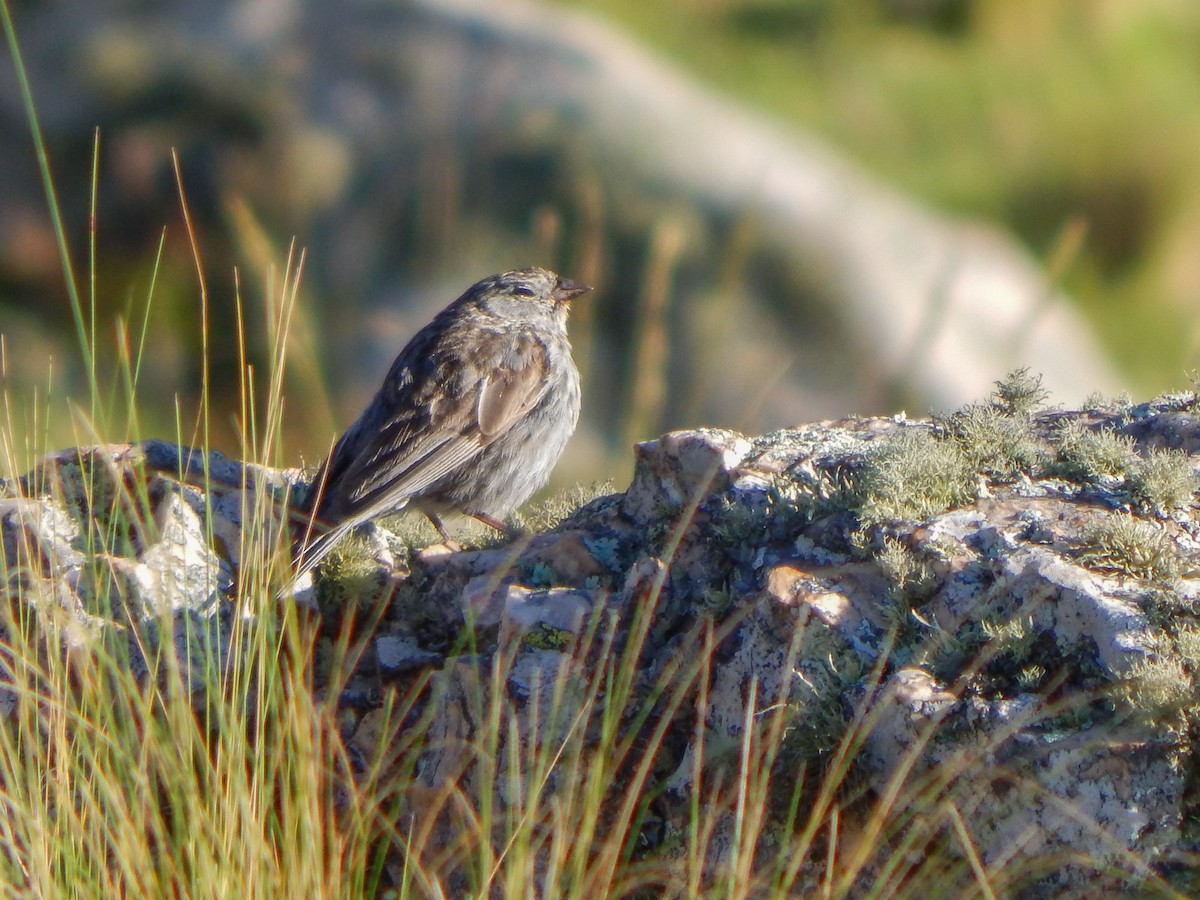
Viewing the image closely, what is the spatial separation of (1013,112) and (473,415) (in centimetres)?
923

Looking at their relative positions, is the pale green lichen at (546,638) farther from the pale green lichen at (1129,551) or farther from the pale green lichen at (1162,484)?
the pale green lichen at (1162,484)

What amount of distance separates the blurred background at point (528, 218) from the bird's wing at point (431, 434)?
2.13 m

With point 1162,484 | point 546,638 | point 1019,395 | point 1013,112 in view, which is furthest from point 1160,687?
point 1013,112

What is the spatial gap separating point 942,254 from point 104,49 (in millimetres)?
6528

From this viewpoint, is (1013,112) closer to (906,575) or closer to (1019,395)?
(1019,395)

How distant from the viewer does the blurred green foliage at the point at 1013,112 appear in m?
12.7

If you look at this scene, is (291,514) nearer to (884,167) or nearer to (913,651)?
(913,651)

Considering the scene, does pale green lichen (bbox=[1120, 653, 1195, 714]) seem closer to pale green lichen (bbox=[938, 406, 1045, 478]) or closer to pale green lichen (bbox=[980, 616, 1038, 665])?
pale green lichen (bbox=[980, 616, 1038, 665])

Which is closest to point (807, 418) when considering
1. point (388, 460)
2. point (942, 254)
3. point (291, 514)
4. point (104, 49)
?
point (942, 254)

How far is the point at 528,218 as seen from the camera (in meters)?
9.73

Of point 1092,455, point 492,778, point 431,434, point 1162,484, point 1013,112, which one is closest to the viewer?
point 492,778

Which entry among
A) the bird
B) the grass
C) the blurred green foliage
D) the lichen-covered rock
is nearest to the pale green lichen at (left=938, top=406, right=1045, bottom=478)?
the lichen-covered rock

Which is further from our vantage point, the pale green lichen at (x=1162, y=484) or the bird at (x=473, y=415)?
the bird at (x=473, y=415)

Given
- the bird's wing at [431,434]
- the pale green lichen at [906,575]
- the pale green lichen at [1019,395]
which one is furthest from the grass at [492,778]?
the bird's wing at [431,434]
